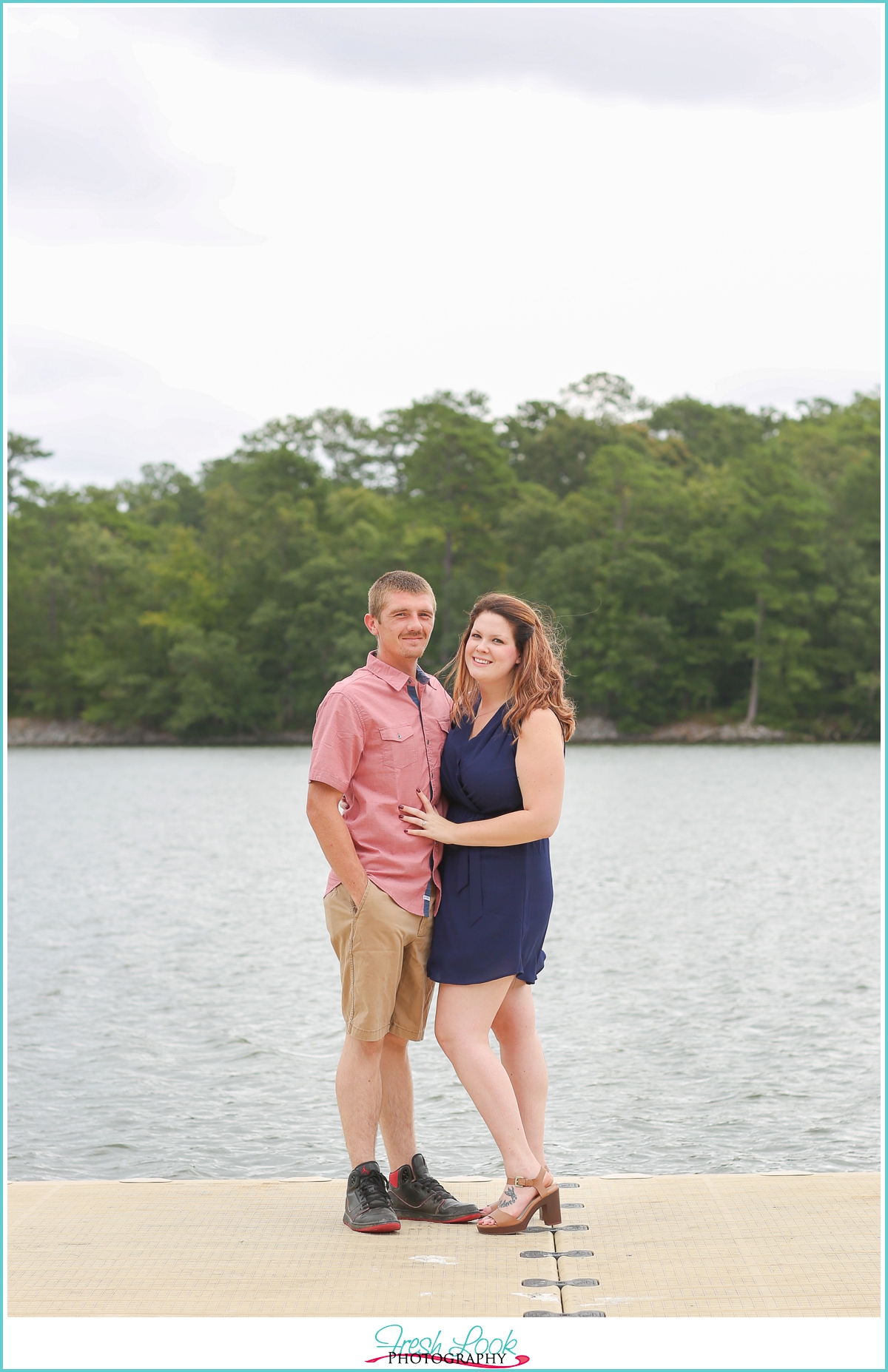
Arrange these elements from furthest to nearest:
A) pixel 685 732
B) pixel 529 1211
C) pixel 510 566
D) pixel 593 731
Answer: pixel 510 566
pixel 593 731
pixel 685 732
pixel 529 1211

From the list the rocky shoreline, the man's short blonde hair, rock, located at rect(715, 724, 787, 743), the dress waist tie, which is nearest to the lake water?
the dress waist tie

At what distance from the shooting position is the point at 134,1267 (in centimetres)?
376

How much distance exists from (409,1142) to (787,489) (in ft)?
204

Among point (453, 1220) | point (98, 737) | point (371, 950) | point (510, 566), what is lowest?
point (98, 737)

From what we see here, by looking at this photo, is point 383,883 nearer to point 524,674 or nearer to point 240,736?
point 524,674

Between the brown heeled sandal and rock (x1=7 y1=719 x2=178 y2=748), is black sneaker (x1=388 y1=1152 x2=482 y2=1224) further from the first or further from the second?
rock (x1=7 y1=719 x2=178 y2=748)

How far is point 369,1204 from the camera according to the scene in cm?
413

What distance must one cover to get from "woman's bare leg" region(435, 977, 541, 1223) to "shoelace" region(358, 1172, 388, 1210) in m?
0.39

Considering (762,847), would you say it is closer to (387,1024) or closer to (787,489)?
(387,1024)

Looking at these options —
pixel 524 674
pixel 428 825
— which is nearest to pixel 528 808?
pixel 428 825

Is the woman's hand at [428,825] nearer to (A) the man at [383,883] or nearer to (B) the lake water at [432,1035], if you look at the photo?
(A) the man at [383,883]

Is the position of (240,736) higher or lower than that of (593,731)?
lower

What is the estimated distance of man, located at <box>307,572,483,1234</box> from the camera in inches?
A: 166

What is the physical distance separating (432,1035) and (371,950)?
20.7 feet
